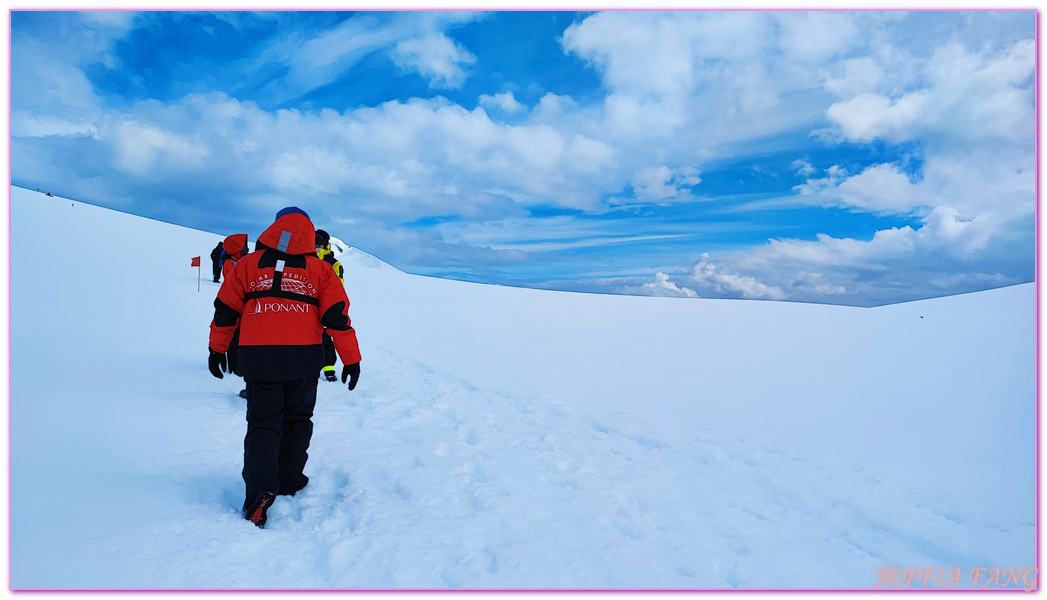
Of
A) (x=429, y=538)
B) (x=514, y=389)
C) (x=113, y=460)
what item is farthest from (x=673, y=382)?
(x=113, y=460)

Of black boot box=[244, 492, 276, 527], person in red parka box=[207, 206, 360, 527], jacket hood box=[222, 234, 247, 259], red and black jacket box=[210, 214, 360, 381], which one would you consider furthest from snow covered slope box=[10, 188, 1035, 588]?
jacket hood box=[222, 234, 247, 259]

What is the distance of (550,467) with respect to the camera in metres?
3.98

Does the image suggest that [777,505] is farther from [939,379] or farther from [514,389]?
[939,379]

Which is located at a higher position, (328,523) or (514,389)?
(514,389)

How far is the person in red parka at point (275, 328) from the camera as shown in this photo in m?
3.18

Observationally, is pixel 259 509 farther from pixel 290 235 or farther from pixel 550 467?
pixel 550 467

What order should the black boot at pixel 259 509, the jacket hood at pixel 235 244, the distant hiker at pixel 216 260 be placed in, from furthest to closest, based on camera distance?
the distant hiker at pixel 216 260, the jacket hood at pixel 235 244, the black boot at pixel 259 509

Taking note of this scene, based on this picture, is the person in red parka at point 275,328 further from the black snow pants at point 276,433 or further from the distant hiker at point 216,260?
the distant hiker at point 216,260

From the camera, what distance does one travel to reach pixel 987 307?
36.2 ft

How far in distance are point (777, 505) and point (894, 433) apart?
200cm

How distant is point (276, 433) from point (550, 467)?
193 cm

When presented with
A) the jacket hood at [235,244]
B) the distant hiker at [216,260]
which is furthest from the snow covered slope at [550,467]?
the distant hiker at [216,260]

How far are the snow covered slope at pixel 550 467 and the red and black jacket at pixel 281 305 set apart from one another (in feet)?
3.05

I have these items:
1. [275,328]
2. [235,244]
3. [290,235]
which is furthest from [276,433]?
[235,244]
